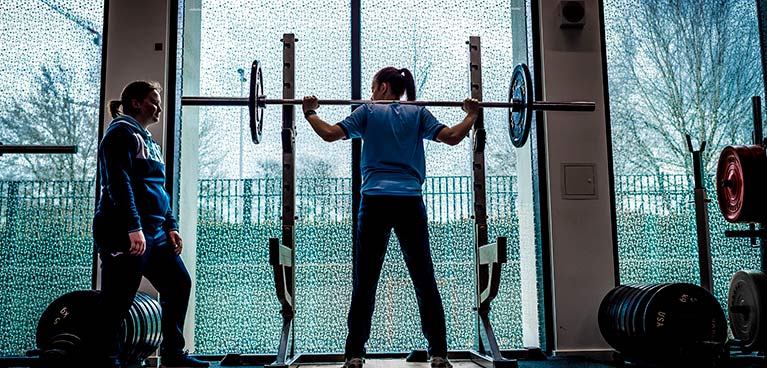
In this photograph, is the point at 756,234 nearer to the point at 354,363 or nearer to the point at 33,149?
the point at 354,363

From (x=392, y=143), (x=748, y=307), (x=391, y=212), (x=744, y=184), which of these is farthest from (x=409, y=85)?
(x=748, y=307)

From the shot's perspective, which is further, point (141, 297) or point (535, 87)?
point (535, 87)

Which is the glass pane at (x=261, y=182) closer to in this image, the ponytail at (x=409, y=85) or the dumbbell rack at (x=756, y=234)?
the ponytail at (x=409, y=85)

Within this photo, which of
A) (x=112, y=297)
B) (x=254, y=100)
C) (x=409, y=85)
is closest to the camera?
(x=112, y=297)

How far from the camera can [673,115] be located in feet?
12.8

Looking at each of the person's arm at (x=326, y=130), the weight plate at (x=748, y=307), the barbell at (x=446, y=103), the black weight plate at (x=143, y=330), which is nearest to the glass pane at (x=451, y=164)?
the barbell at (x=446, y=103)

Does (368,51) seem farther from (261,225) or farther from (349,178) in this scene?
(261,225)

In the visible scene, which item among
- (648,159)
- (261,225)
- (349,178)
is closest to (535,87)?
(648,159)

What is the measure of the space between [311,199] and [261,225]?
0.30m

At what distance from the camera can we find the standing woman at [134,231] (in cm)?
248

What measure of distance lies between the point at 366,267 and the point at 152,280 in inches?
34.3

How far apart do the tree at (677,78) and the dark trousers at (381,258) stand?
60.8 inches

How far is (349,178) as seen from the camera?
3.77 m

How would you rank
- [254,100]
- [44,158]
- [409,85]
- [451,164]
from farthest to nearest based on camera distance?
1. [451,164]
2. [44,158]
3. [409,85]
4. [254,100]
